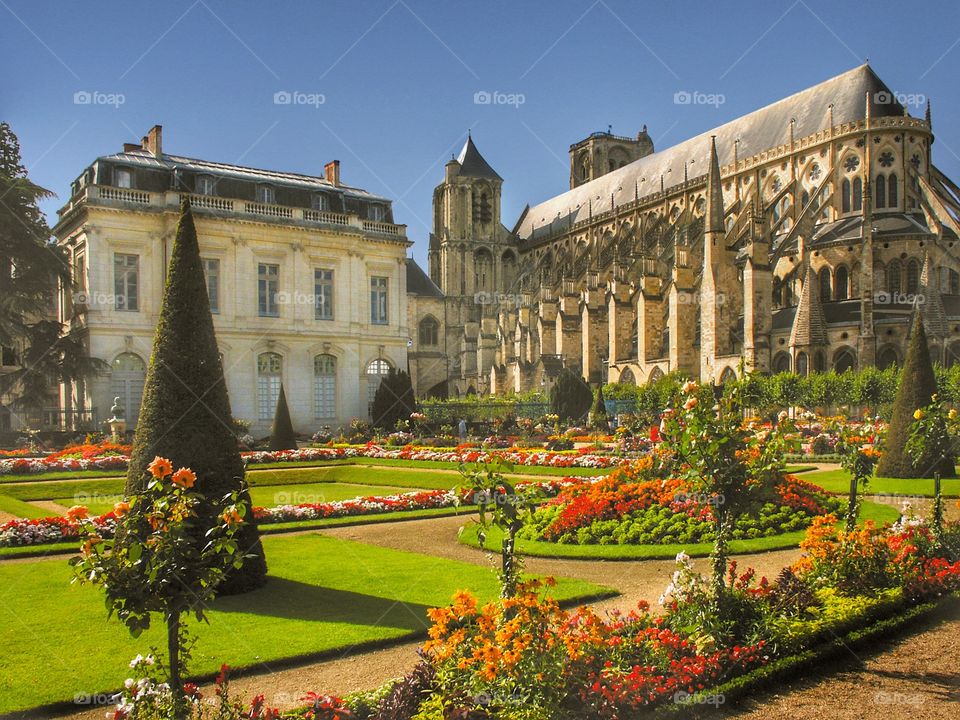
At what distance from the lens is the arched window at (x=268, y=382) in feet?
110

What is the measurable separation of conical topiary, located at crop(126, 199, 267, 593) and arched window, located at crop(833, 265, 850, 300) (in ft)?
118

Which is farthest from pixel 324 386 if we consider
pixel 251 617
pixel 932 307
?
pixel 251 617

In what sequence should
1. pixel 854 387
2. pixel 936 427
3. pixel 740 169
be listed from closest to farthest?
1. pixel 936 427
2. pixel 854 387
3. pixel 740 169

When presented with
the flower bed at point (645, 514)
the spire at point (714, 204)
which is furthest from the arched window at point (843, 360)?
the flower bed at point (645, 514)

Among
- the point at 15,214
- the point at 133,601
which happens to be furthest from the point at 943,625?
the point at 15,214

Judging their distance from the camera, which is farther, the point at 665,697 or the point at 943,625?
the point at 943,625

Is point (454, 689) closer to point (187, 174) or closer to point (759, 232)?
point (187, 174)

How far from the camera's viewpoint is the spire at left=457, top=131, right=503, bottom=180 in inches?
2717

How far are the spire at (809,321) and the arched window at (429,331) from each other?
31.8 metres

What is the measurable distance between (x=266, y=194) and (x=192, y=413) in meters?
27.9

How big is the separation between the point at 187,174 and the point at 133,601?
31.7 m

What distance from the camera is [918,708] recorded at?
576cm

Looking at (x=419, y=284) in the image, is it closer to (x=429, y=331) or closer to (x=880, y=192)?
(x=429, y=331)

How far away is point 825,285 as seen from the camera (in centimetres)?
4009
